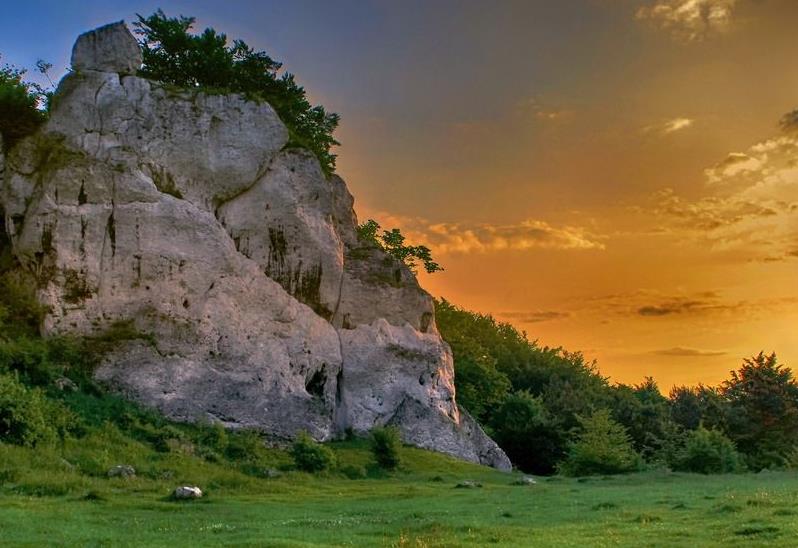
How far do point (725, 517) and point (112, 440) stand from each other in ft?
83.3

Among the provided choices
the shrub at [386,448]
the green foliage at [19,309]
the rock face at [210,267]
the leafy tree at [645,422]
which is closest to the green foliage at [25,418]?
the rock face at [210,267]

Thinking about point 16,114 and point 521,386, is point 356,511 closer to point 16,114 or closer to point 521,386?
point 16,114

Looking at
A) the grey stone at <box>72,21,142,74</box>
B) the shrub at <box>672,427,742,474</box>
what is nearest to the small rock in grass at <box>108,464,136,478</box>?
the grey stone at <box>72,21,142,74</box>

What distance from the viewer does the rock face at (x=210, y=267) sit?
4078cm

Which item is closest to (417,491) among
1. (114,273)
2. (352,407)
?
(352,407)

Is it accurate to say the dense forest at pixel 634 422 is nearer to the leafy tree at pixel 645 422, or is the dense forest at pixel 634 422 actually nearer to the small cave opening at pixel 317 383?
the leafy tree at pixel 645 422

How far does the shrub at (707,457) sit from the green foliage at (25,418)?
3716 centimetres

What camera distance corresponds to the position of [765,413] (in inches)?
2537

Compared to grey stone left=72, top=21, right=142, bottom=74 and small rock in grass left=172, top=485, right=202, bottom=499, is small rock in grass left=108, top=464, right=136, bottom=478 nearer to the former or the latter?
small rock in grass left=172, top=485, right=202, bottom=499

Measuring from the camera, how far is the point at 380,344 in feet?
167

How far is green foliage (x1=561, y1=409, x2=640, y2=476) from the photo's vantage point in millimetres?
48406

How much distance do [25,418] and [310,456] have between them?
42.8 feet

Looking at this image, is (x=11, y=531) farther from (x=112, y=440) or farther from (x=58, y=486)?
(x=112, y=440)

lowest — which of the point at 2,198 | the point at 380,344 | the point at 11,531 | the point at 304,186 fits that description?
the point at 11,531
